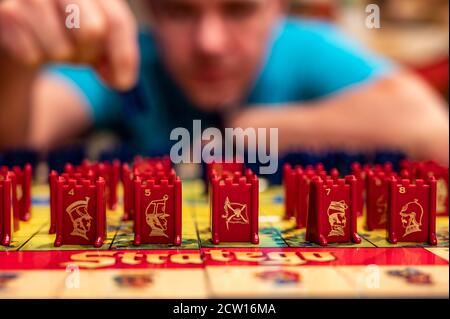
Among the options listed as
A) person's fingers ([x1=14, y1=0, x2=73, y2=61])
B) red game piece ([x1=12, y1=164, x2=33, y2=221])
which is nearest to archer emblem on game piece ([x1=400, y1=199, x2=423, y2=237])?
red game piece ([x1=12, y1=164, x2=33, y2=221])

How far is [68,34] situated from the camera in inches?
165

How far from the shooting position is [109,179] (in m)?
3.75

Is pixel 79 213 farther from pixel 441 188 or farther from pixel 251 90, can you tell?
pixel 251 90

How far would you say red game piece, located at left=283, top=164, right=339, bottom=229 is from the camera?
322 centimetres

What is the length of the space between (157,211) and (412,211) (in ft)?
4.38

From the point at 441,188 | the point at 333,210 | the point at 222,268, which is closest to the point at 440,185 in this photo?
the point at 441,188

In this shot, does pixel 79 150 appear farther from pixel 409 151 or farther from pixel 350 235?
pixel 409 151

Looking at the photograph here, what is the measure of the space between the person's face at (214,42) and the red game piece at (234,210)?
2.99m

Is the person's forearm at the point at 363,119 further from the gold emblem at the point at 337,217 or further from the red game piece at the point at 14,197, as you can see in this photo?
the red game piece at the point at 14,197

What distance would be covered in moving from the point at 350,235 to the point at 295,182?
0.57 m

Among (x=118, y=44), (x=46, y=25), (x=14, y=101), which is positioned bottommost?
(x=14, y=101)

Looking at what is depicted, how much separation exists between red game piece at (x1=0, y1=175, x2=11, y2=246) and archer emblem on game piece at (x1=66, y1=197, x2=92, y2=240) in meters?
0.32

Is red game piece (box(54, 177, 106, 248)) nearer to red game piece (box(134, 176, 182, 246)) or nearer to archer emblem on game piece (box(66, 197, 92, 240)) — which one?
archer emblem on game piece (box(66, 197, 92, 240))
